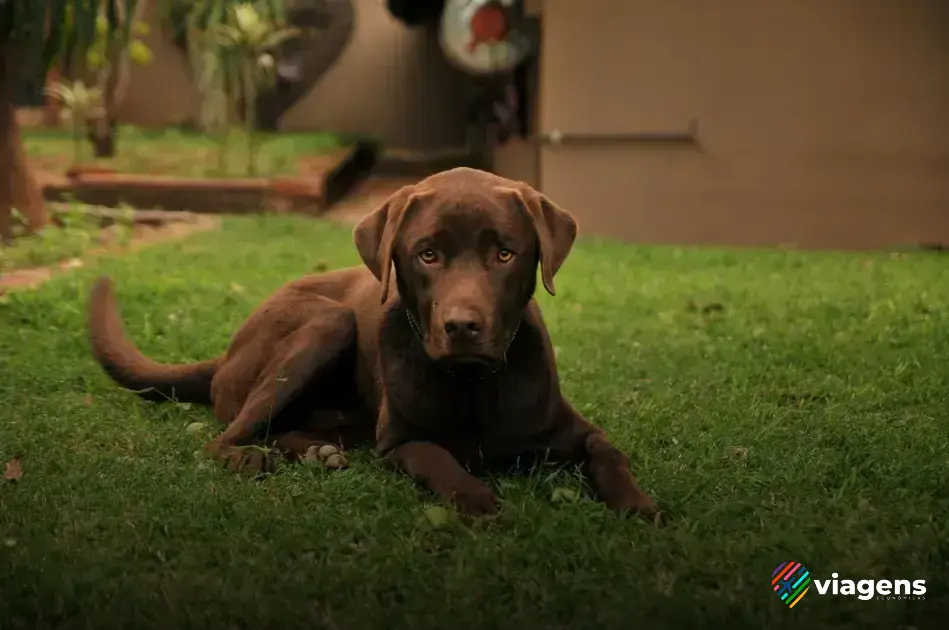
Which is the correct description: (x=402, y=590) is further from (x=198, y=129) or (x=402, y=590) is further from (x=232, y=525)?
(x=198, y=129)

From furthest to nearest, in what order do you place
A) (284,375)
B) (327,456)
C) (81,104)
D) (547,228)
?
1. (81,104)
2. (284,375)
3. (327,456)
4. (547,228)

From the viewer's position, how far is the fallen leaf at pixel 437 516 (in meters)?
2.63

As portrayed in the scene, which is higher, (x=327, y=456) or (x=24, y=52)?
(x=24, y=52)

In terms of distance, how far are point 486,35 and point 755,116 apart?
3.41 metres

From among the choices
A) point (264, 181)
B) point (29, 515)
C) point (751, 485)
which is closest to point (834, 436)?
point (751, 485)

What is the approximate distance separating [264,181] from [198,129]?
4.30 m

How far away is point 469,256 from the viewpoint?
2.83 metres

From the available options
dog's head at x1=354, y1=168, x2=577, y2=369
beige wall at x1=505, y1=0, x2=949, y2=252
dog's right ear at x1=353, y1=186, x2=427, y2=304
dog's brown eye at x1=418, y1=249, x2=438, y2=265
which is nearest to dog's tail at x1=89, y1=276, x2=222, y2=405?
dog's right ear at x1=353, y1=186, x2=427, y2=304

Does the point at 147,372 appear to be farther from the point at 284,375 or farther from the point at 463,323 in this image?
the point at 463,323

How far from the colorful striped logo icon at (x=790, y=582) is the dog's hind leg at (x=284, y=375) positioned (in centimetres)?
154

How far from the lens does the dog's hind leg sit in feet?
10.6

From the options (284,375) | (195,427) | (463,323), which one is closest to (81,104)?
(195,427)

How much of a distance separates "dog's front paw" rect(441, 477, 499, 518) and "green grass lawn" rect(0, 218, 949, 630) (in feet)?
0.26

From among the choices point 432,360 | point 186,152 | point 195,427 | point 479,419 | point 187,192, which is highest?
point 432,360
